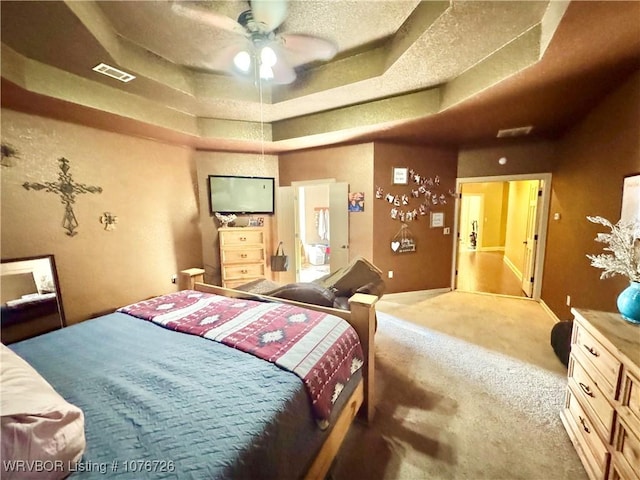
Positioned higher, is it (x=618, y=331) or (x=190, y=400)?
(x=618, y=331)

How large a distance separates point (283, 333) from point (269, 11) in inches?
82.4

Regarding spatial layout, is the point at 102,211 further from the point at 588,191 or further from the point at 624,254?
the point at 588,191

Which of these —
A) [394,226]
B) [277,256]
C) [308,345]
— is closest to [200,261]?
[277,256]

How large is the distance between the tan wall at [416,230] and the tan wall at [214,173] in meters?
2.00

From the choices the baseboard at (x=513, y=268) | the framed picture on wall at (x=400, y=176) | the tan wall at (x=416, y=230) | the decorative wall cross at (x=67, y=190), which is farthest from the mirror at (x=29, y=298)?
the baseboard at (x=513, y=268)

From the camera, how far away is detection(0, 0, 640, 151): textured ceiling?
1695mm

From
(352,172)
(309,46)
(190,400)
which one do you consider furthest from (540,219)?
(190,400)

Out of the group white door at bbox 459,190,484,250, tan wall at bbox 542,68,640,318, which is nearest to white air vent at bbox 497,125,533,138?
tan wall at bbox 542,68,640,318

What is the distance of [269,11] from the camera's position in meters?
1.79

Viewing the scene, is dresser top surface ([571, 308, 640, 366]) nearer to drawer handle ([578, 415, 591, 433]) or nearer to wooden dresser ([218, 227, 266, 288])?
drawer handle ([578, 415, 591, 433])

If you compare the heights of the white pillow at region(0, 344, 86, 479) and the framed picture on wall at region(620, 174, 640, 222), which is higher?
the framed picture on wall at region(620, 174, 640, 222)

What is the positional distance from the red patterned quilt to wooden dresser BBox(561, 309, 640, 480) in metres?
1.23

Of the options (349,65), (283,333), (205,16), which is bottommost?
(283,333)

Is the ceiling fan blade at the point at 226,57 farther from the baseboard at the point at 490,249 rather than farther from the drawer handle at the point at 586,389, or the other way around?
the baseboard at the point at 490,249
